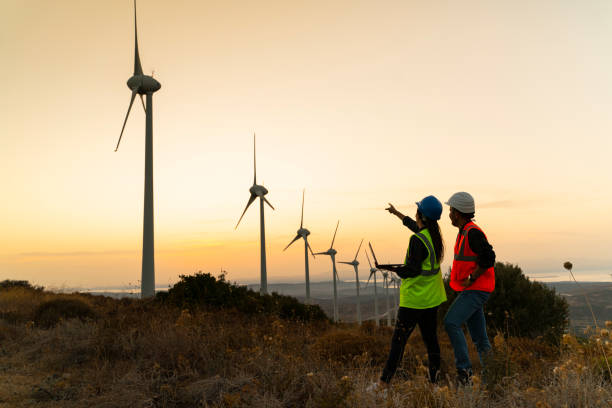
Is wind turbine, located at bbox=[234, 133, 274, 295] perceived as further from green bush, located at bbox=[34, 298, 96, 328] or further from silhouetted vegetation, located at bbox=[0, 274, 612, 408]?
silhouetted vegetation, located at bbox=[0, 274, 612, 408]

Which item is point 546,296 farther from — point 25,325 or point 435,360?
point 25,325

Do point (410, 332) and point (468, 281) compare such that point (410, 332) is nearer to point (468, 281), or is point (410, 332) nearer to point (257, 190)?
point (468, 281)

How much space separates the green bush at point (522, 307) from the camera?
478 inches

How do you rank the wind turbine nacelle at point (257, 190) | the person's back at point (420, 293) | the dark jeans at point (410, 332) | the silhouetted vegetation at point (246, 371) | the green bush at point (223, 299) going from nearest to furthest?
the silhouetted vegetation at point (246, 371), the dark jeans at point (410, 332), the person's back at point (420, 293), the green bush at point (223, 299), the wind turbine nacelle at point (257, 190)

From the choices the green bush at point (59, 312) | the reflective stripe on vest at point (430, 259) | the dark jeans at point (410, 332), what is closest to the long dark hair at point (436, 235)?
the reflective stripe on vest at point (430, 259)

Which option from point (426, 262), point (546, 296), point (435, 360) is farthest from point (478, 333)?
point (546, 296)

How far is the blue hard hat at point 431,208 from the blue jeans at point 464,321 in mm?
956

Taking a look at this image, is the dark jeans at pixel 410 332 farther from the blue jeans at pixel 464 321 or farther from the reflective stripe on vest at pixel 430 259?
the reflective stripe on vest at pixel 430 259

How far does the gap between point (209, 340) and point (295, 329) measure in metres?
3.93

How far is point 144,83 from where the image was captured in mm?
24766

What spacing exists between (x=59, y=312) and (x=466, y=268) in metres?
10.7

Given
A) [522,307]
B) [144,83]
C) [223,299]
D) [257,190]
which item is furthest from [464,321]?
[257,190]

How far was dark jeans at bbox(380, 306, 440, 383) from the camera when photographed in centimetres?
478

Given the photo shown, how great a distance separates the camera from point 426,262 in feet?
16.3
